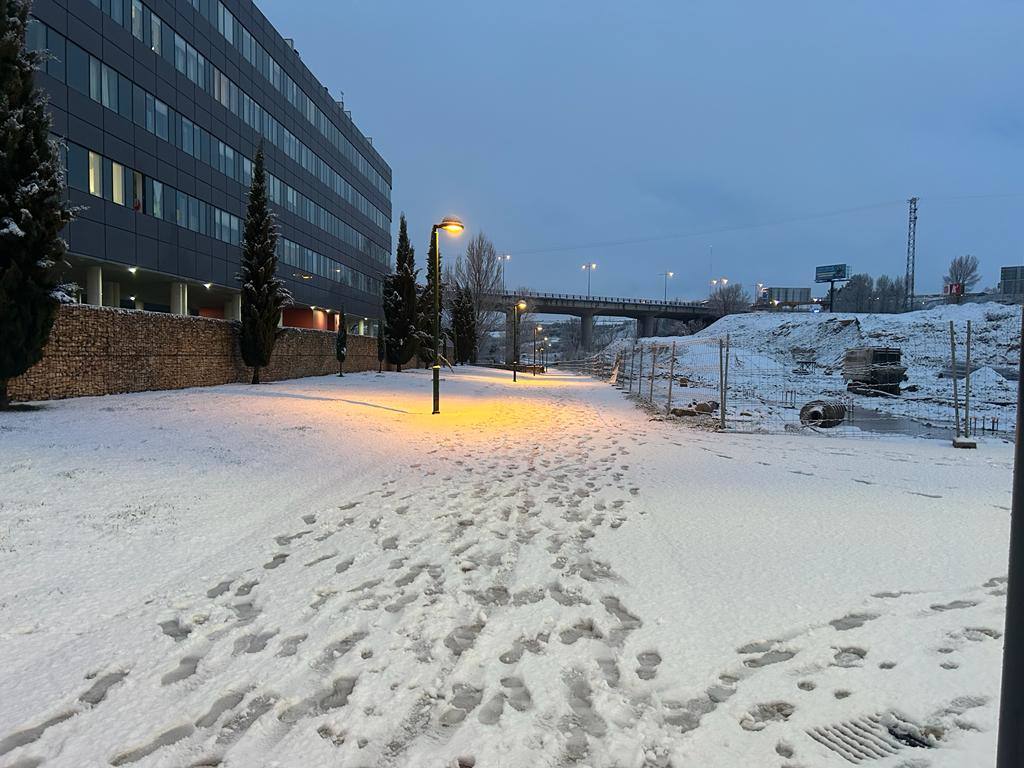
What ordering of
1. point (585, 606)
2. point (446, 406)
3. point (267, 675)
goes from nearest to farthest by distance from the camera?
point (267, 675) → point (585, 606) → point (446, 406)

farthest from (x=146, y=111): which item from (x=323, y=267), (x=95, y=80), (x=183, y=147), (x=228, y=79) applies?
(x=323, y=267)

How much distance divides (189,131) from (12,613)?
118 ft

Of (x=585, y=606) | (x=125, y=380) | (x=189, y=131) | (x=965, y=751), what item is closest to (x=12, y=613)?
(x=585, y=606)

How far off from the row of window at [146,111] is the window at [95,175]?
105 inches

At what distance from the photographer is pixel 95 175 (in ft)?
84.6

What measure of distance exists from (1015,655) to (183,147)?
38.8 m

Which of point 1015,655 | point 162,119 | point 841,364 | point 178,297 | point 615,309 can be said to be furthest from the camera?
point 615,309

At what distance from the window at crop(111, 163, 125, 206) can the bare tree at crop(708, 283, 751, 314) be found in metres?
98.9

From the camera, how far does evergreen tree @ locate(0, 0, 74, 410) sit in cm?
1073

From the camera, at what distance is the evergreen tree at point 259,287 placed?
21.8 m

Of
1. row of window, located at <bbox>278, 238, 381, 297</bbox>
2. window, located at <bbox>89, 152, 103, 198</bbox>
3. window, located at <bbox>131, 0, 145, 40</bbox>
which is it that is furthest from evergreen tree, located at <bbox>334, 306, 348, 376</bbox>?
window, located at <bbox>131, 0, 145, 40</bbox>

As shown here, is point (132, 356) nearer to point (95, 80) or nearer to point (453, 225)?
point (453, 225)

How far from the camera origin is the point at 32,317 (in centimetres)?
1111

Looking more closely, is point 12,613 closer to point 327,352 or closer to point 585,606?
point 585,606
